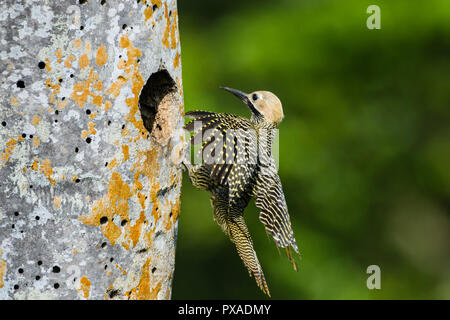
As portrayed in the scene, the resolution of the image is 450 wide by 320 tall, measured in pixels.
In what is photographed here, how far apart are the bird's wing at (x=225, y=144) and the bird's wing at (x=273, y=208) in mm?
108

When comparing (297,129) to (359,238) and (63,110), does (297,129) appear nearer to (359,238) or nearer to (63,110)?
(359,238)

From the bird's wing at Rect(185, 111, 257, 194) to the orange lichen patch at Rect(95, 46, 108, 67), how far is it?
0.85 meters

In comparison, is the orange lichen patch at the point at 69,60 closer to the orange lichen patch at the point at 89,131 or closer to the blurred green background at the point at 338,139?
the orange lichen patch at the point at 89,131

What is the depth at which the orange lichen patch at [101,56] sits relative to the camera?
10.8 feet

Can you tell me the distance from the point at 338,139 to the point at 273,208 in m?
4.42

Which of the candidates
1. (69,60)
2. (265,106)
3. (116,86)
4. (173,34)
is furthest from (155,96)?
(265,106)

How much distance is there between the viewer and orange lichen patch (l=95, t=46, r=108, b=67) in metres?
3.30

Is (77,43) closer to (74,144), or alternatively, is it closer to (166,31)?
(74,144)

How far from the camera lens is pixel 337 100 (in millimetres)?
8570

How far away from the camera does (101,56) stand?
3312 millimetres

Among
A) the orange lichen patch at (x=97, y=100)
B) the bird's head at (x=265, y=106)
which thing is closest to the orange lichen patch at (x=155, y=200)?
the orange lichen patch at (x=97, y=100)

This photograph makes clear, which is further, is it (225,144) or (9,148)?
(225,144)

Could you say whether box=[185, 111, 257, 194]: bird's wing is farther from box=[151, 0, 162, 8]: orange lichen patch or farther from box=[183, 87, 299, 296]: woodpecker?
box=[151, 0, 162, 8]: orange lichen patch

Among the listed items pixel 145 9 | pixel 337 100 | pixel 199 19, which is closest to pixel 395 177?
pixel 337 100
